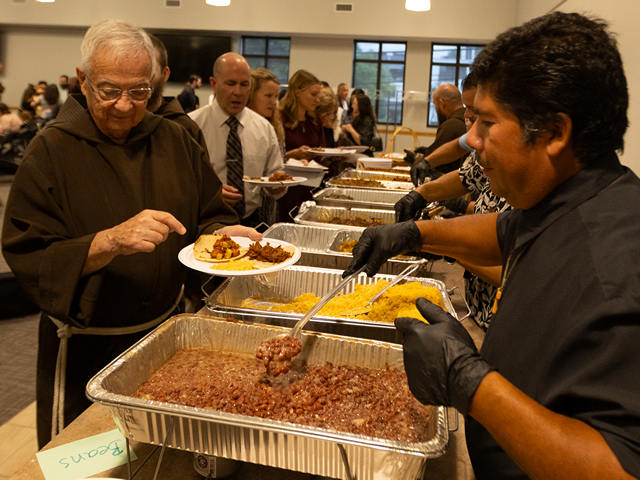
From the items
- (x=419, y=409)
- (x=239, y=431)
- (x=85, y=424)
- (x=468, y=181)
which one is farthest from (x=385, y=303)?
(x=468, y=181)

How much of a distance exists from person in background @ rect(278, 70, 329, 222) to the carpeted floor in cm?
183

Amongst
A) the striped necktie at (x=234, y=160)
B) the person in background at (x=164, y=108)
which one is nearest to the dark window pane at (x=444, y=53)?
the striped necktie at (x=234, y=160)

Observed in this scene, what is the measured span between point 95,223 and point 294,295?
2.29 ft

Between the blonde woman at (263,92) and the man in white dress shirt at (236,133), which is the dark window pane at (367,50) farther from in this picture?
the man in white dress shirt at (236,133)

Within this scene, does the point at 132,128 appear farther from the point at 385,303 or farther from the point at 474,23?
the point at 474,23

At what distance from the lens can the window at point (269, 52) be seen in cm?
1088

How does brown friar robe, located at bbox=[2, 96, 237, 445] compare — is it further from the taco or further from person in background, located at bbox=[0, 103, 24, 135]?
person in background, located at bbox=[0, 103, 24, 135]

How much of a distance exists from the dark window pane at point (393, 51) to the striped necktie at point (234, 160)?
8.58 metres

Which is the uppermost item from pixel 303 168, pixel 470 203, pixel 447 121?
pixel 447 121

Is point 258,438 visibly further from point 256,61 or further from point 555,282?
point 256,61

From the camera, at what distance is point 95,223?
4.44ft

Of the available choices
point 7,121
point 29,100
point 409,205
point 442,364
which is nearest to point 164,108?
point 409,205

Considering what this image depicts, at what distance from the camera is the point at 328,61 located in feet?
35.0

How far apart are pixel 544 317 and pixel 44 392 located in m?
Answer: 1.36
